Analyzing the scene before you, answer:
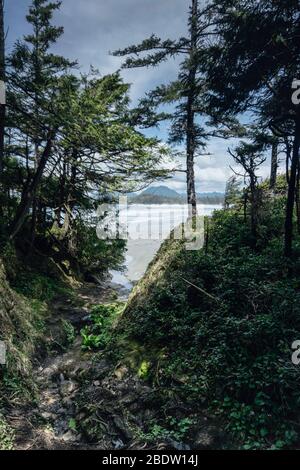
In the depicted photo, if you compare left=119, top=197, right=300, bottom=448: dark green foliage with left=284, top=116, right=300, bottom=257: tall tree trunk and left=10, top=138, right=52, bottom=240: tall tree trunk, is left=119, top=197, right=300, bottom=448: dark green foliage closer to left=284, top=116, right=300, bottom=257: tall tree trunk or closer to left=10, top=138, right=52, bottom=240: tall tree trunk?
left=284, top=116, right=300, bottom=257: tall tree trunk

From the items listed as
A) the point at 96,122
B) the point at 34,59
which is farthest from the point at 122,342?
the point at 34,59

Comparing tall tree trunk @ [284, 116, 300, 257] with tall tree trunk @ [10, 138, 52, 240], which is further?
tall tree trunk @ [10, 138, 52, 240]

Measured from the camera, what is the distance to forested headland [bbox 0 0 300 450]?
5.23 meters

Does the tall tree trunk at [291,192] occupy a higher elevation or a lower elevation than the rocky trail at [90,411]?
higher

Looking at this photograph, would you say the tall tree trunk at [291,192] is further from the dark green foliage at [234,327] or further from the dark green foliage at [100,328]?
the dark green foliage at [100,328]

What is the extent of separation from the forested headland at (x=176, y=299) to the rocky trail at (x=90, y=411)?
Result: 0.03 m

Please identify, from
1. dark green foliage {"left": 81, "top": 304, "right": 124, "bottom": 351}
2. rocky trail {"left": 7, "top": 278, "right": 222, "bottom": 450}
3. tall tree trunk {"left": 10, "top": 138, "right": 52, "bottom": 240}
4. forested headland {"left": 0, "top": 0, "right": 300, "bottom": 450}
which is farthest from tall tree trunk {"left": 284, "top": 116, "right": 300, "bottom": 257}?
tall tree trunk {"left": 10, "top": 138, "right": 52, "bottom": 240}

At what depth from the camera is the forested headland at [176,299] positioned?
5.23 m

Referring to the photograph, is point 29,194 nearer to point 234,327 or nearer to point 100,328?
point 100,328

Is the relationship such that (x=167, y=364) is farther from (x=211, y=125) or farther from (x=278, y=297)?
(x=211, y=125)

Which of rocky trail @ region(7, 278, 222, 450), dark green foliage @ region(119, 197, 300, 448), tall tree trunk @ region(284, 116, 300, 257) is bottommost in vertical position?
rocky trail @ region(7, 278, 222, 450)

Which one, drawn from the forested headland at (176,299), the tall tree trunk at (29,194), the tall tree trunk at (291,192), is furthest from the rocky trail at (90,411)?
the tall tree trunk at (29,194)

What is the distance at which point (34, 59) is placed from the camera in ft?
30.1

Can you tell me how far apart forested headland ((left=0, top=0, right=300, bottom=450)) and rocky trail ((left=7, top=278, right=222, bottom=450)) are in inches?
1.2
